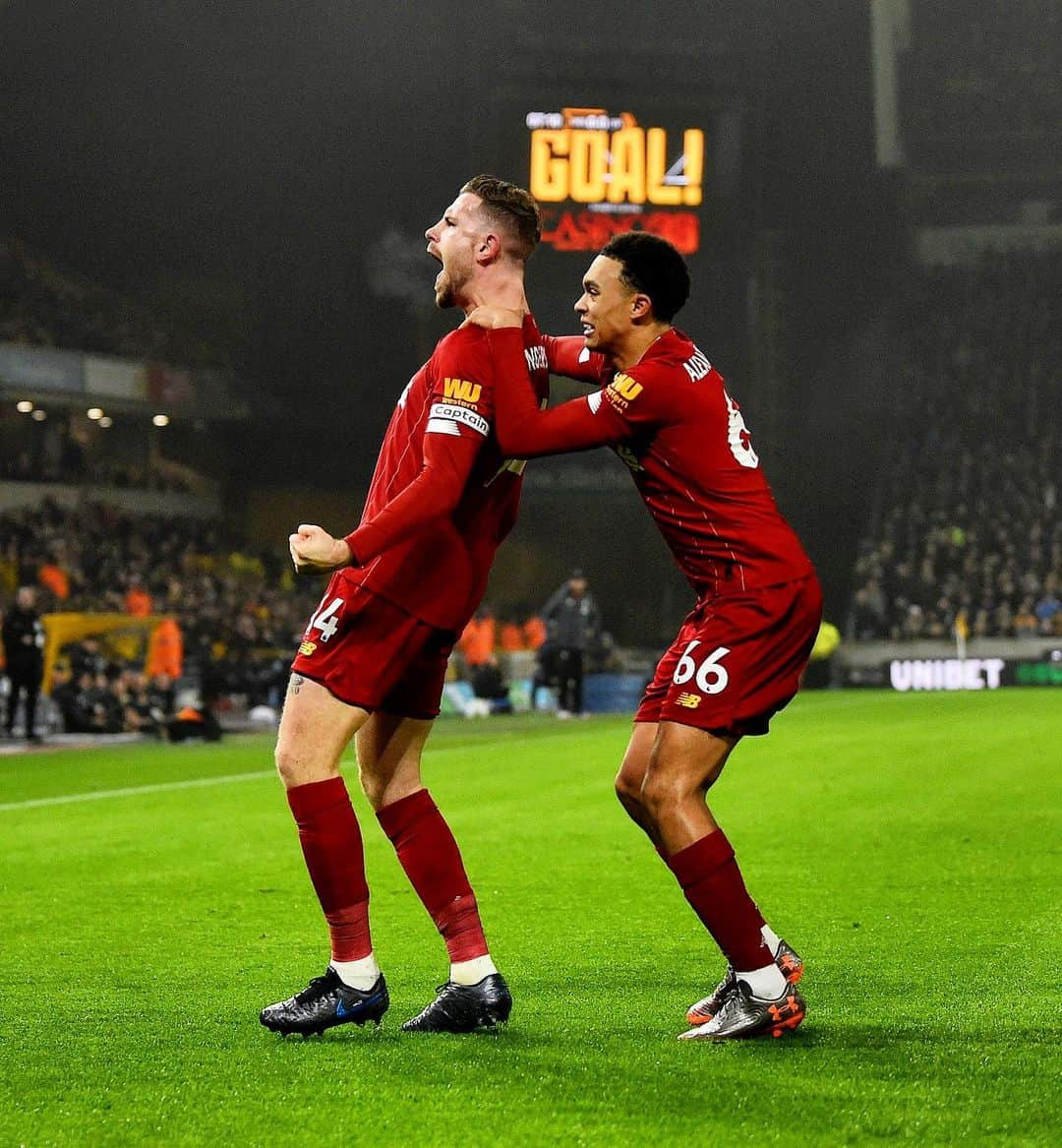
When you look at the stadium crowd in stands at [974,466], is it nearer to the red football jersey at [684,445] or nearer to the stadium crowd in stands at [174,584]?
the stadium crowd in stands at [174,584]

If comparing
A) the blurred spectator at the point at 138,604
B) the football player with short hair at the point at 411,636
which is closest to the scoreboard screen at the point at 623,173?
the blurred spectator at the point at 138,604

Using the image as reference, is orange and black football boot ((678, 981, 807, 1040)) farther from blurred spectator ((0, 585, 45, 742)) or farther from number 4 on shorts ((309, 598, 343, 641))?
blurred spectator ((0, 585, 45, 742))

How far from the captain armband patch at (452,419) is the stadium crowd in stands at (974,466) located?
97.0 ft

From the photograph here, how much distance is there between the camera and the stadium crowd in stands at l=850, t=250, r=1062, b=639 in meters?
35.3

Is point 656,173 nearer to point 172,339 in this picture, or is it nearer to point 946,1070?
point 172,339

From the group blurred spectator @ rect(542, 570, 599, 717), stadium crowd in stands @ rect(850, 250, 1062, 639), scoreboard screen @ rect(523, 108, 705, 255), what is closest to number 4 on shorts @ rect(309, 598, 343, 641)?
blurred spectator @ rect(542, 570, 599, 717)

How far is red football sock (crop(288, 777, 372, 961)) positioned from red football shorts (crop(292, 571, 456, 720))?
27cm

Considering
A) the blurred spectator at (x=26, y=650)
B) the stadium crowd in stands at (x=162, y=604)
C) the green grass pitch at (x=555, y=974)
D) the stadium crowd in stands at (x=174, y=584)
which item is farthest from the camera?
the stadium crowd in stands at (x=174, y=584)

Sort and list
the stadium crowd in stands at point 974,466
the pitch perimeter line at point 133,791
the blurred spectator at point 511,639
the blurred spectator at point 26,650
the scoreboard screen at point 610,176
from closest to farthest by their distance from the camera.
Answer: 1. the pitch perimeter line at point 133,791
2. the blurred spectator at point 26,650
3. the blurred spectator at point 511,639
4. the scoreboard screen at point 610,176
5. the stadium crowd in stands at point 974,466

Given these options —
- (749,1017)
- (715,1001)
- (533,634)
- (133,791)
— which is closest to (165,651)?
(133,791)

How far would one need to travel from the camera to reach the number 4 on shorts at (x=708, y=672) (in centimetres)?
443

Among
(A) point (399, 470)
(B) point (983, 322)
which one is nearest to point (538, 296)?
(B) point (983, 322)

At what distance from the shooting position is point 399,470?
4.71 m

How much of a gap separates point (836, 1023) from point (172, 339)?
42.2m
